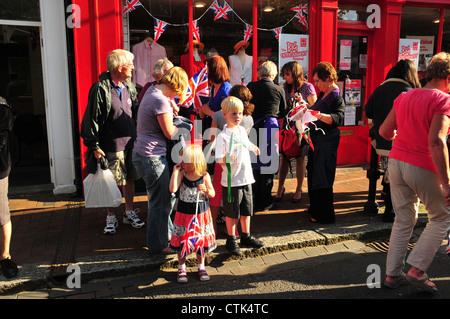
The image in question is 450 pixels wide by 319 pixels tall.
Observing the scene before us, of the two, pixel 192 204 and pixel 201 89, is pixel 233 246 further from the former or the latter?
pixel 201 89

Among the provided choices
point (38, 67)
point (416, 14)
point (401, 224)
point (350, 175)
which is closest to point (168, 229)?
point (401, 224)

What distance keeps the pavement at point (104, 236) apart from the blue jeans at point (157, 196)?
0.63ft

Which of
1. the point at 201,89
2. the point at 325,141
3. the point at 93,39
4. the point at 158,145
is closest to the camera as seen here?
the point at 158,145

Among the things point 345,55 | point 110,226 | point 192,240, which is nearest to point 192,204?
point 192,240

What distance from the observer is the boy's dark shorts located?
3947 millimetres

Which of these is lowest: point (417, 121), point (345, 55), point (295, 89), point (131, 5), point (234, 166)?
point (234, 166)

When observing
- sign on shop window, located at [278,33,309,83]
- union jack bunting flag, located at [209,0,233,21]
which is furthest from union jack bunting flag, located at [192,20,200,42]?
sign on shop window, located at [278,33,309,83]

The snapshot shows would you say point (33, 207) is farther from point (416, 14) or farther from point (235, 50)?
point (416, 14)

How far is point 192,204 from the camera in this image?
358 cm

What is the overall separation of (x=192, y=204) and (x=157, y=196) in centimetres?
47

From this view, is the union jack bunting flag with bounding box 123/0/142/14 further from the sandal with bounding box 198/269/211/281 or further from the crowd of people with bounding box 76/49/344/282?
the sandal with bounding box 198/269/211/281

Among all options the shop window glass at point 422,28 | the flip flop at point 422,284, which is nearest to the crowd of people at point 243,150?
the flip flop at point 422,284

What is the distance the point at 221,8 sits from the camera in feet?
21.4

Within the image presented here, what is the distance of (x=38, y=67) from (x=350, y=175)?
8.24 meters
